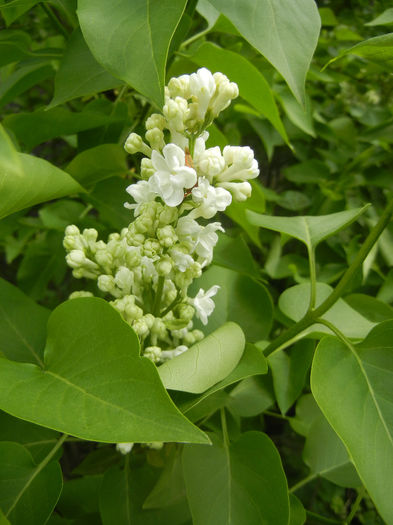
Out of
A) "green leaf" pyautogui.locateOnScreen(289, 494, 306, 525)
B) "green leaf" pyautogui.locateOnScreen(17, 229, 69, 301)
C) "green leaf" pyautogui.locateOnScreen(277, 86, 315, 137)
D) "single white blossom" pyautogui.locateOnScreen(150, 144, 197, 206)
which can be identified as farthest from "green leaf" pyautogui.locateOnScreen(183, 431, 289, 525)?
"green leaf" pyautogui.locateOnScreen(17, 229, 69, 301)

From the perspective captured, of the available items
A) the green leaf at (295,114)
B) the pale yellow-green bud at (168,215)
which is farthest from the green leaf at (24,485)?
the green leaf at (295,114)

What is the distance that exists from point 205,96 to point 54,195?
0.23 metres

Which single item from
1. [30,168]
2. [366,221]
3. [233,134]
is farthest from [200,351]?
[366,221]

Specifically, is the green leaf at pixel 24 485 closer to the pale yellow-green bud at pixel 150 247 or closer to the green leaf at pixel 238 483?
the green leaf at pixel 238 483

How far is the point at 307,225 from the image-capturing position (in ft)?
2.51

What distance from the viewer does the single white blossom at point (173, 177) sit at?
0.51 m

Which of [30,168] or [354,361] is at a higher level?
[30,168]

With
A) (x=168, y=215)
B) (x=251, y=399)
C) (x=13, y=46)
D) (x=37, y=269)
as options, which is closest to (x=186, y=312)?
(x=168, y=215)

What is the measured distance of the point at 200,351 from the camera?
0.53 metres

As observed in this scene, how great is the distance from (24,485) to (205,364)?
294 millimetres

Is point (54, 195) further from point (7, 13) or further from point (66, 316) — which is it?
point (7, 13)

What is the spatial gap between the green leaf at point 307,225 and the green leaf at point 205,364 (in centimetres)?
20

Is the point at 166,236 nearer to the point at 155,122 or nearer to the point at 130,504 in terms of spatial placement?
the point at 155,122

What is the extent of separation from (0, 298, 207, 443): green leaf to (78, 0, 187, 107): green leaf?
211 millimetres
